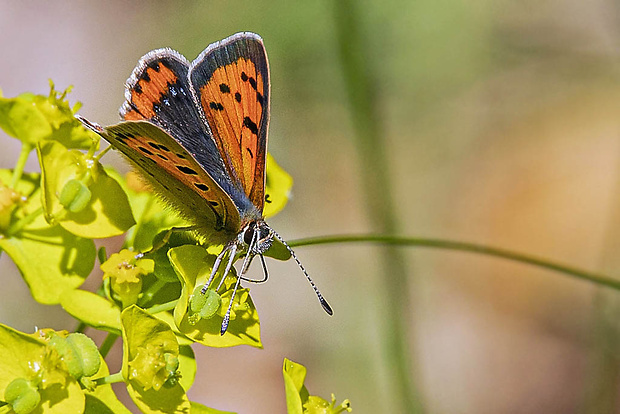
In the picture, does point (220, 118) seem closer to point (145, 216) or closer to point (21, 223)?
point (145, 216)

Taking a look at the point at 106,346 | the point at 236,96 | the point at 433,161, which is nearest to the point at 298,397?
the point at 106,346

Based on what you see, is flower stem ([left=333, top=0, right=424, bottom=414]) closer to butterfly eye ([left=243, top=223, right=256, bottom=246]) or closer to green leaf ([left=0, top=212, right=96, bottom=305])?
butterfly eye ([left=243, top=223, right=256, bottom=246])

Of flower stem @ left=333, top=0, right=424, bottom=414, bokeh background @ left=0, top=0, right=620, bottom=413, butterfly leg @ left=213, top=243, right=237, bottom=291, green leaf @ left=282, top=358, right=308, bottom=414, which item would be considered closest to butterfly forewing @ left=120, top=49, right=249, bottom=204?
butterfly leg @ left=213, top=243, right=237, bottom=291

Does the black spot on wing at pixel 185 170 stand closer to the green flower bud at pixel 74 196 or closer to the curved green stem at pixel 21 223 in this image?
the green flower bud at pixel 74 196

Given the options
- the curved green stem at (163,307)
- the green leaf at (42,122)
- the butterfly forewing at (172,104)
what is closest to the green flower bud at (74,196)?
the green leaf at (42,122)

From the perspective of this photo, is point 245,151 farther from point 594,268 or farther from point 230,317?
point 594,268

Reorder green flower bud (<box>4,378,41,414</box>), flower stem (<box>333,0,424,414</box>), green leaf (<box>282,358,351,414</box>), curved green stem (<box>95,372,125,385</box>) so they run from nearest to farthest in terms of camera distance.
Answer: green flower bud (<box>4,378,41,414</box>), curved green stem (<box>95,372,125,385</box>), green leaf (<box>282,358,351,414</box>), flower stem (<box>333,0,424,414</box>)

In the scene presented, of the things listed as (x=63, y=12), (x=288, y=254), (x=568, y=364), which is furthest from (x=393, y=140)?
(x=288, y=254)
